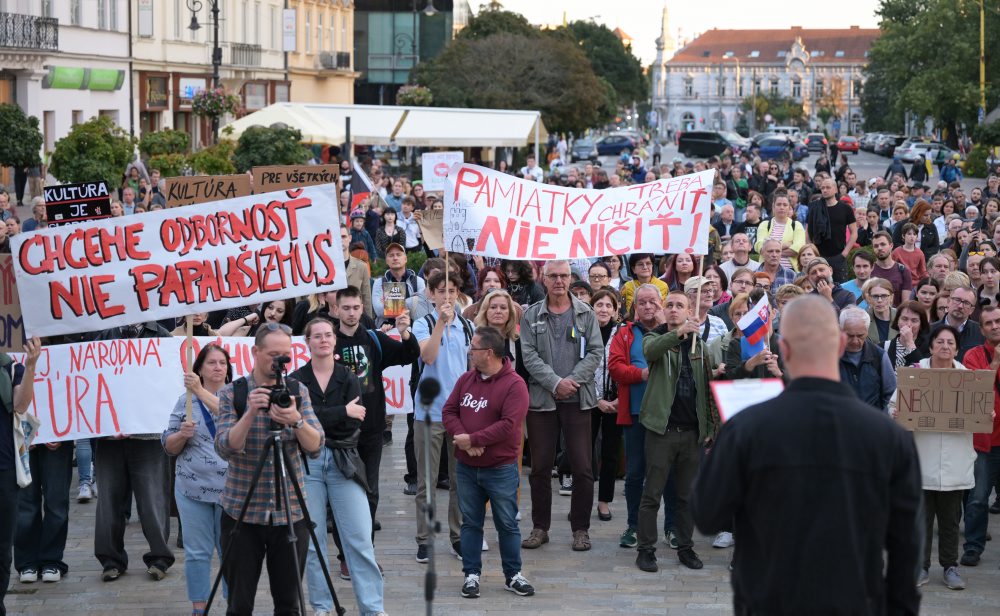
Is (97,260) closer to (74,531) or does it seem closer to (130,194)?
(74,531)

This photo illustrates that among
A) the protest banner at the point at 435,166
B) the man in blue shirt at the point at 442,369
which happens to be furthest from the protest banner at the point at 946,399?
the protest banner at the point at 435,166

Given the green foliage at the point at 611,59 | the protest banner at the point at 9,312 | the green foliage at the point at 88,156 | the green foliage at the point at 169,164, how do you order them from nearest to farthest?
the protest banner at the point at 9,312 < the green foliage at the point at 88,156 < the green foliage at the point at 169,164 < the green foliage at the point at 611,59

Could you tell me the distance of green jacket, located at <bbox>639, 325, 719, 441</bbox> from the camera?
8.83 m

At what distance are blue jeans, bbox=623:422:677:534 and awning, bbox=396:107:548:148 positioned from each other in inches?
1076

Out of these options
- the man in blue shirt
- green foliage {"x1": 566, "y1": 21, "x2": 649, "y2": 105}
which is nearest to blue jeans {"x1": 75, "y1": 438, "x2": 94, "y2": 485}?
the man in blue shirt

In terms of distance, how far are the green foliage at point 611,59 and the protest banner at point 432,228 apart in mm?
78976

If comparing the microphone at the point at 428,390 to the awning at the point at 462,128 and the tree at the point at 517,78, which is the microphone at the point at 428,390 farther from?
the tree at the point at 517,78

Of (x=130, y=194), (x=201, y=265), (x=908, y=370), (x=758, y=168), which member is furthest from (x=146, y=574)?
(x=758, y=168)

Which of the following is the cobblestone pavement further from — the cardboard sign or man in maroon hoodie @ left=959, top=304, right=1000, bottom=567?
the cardboard sign

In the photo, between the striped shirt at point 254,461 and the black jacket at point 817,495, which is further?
the striped shirt at point 254,461

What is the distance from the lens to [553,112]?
5753 centimetres

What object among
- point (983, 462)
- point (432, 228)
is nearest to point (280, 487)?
point (983, 462)

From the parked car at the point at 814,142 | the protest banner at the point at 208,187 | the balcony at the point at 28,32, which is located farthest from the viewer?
the parked car at the point at 814,142

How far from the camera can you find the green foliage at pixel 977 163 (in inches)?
2106
